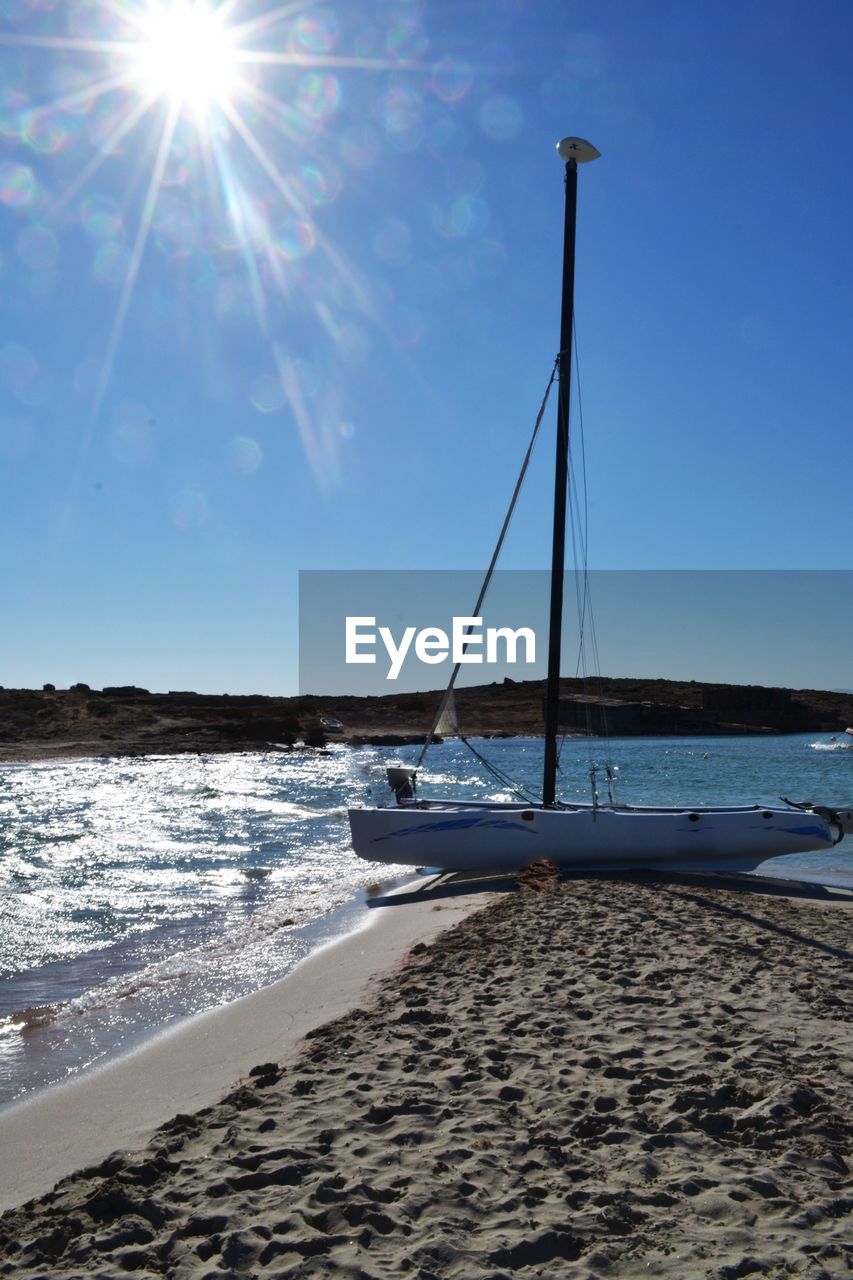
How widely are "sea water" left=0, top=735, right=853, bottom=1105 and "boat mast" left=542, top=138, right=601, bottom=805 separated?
1.97 m

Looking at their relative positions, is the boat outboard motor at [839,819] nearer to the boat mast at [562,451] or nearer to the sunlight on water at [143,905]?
the boat mast at [562,451]

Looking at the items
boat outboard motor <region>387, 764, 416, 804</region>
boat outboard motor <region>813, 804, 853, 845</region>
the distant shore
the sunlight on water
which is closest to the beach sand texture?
the sunlight on water

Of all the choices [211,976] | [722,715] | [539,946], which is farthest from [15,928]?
[722,715]

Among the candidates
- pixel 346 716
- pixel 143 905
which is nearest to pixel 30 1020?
pixel 143 905

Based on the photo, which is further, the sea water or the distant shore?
the distant shore

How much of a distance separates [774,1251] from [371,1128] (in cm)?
230

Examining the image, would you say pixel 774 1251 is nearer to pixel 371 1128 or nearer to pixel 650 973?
pixel 371 1128

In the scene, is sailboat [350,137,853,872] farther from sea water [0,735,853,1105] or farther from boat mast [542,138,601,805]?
sea water [0,735,853,1105]

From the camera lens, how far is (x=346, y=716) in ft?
359

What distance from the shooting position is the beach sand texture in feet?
13.2

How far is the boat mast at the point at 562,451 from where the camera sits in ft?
54.4

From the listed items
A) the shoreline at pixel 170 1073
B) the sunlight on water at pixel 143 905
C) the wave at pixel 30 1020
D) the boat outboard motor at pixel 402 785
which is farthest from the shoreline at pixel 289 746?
the wave at pixel 30 1020

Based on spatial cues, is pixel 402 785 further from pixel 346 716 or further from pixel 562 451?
pixel 346 716

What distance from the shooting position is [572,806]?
54.9ft
